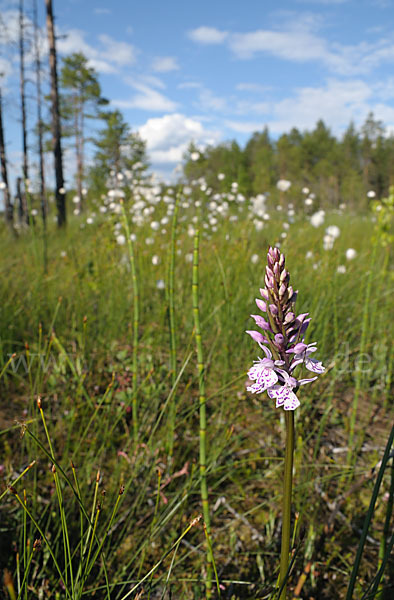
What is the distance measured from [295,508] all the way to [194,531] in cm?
42

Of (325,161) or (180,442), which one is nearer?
(180,442)

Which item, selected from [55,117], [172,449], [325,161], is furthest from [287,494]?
[325,161]

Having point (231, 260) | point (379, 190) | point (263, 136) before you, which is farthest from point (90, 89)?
point (263, 136)

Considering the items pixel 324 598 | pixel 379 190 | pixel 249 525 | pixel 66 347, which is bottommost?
pixel 324 598

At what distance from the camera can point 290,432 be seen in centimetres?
57

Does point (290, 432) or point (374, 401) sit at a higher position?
point (290, 432)

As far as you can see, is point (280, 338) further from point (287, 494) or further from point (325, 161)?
point (325, 161)

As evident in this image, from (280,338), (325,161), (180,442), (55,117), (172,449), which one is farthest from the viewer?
(325,161)

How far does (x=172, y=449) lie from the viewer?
1.65 meters

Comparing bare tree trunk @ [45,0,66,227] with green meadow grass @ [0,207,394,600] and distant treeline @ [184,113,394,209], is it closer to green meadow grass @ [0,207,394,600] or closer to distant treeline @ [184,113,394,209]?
green meadow grass @ [0,207,394,600]

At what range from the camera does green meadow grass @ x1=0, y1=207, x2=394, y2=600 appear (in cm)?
128

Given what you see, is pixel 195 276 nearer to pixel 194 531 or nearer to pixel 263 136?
pixel 194 531

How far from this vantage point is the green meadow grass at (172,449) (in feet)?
4.20

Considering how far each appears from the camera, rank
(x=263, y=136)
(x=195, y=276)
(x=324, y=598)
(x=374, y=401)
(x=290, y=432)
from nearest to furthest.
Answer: (x=290, y=432)
(x=195, y=276)
(x=324, y=598)
(x=374, y=401)
(x=263, y=136)
